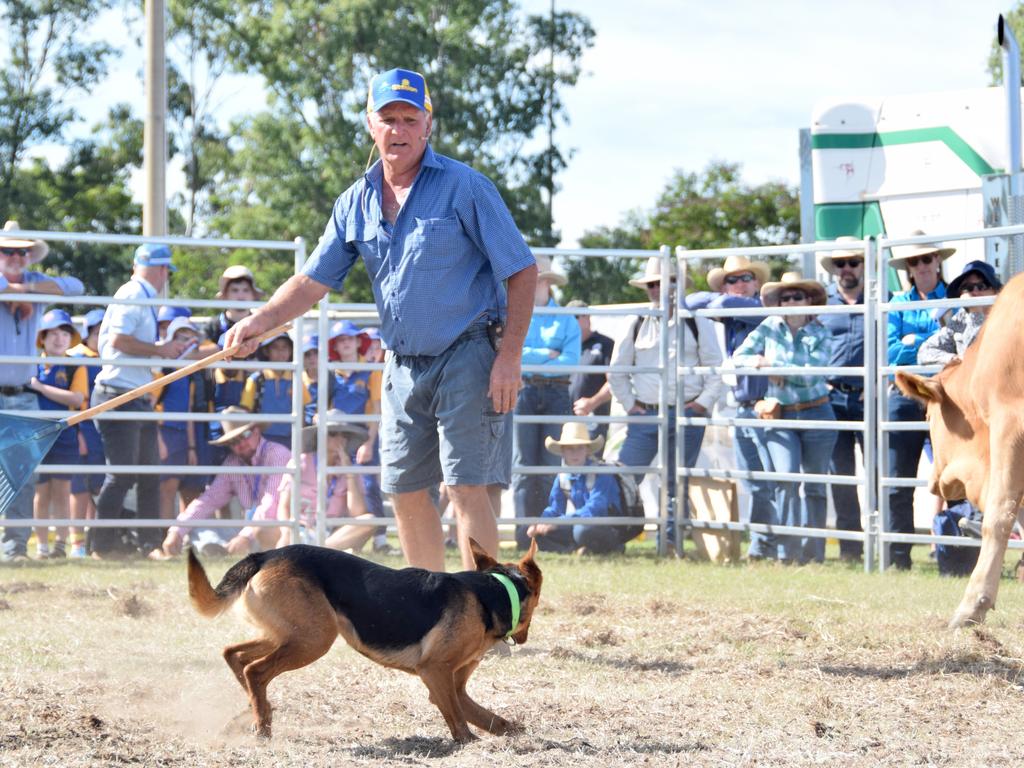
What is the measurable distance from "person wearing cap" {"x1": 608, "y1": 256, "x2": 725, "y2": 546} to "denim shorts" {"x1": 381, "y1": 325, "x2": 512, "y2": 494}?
476 cm

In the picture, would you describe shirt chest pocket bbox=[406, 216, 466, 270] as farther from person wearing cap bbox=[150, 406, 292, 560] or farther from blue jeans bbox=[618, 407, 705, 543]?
blue jeans bbox=[618, 407, 705, 543]

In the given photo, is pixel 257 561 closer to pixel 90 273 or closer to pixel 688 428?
pixel 688 428

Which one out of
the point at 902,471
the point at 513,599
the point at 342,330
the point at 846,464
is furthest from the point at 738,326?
the point at 513,599

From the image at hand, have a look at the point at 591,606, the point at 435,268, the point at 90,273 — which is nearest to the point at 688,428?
the point at 591,606

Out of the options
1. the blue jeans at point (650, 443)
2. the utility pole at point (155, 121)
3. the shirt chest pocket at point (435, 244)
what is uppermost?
the utility pole at point (155, 121)

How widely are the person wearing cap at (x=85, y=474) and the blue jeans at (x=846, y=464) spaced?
208 inches

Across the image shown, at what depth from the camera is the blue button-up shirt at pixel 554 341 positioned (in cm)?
1004

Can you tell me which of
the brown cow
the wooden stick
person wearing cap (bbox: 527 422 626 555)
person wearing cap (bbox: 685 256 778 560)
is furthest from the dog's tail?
person wearing cap (bbox: 685 256 778 560)

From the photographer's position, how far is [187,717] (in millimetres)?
4488

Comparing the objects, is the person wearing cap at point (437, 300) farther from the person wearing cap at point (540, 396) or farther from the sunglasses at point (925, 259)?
the sunglasses at point (925, 259)

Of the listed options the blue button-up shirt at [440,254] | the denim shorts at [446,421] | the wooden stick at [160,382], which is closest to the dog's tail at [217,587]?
the wooden stick at [160,382]

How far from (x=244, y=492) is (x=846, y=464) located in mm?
4303

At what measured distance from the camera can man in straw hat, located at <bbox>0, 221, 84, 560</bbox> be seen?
9.20 metres

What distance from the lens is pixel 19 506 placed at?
9.45 m
